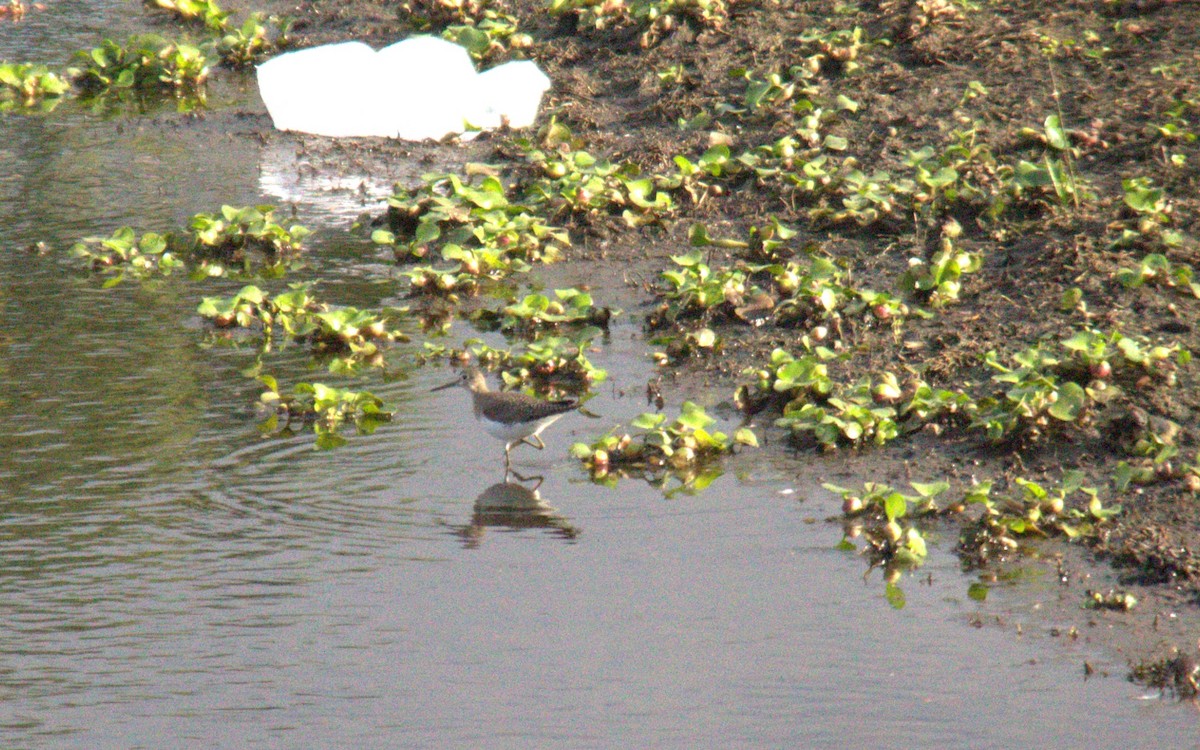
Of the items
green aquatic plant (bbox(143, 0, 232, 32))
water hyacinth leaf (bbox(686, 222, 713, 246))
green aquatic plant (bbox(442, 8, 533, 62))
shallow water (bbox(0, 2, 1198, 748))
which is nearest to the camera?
shallow water (bbox(0, 2, 1198, 748))

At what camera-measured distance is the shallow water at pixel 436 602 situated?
15.6 ft

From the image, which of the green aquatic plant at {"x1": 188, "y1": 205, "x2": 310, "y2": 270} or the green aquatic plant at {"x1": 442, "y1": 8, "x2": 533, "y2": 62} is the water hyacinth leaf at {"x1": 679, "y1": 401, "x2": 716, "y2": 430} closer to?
the green aquatic plant at {"x1": 188, "y1": 205, "x2": 310, "y2": 270}

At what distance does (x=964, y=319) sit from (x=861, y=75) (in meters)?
3.47

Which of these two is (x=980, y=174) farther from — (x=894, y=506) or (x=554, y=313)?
(x=894, y=506)

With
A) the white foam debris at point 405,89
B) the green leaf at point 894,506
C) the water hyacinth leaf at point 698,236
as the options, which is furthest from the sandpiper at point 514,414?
the white foam debris at point 405,89

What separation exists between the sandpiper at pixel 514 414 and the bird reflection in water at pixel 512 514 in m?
0.25

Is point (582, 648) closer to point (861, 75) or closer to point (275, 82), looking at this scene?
point (861, 75)

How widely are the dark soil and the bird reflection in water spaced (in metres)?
1.23

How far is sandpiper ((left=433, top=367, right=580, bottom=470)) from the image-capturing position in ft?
22.3

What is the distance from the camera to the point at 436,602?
5527mm

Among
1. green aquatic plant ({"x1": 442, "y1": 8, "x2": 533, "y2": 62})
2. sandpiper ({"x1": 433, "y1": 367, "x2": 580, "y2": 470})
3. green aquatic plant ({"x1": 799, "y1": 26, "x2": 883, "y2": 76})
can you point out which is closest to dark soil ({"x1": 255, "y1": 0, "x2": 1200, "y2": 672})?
green aquatic plant ({"x1": 799, "y1": 26, "x2": 883, "y2": 76})

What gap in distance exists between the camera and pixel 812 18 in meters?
11.7

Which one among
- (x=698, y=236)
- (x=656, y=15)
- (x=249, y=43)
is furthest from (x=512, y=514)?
(x=249, y=43)

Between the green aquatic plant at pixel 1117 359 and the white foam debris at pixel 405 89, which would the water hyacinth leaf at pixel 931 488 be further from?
the white foam debris at pixel 405 89
